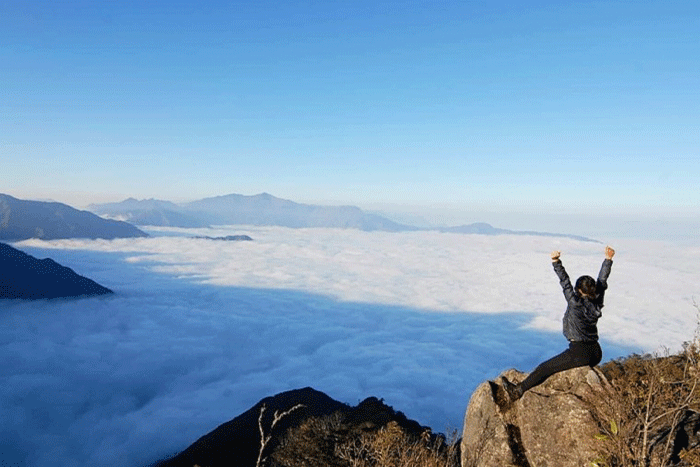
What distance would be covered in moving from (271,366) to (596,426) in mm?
142702

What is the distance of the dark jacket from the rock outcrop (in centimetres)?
79

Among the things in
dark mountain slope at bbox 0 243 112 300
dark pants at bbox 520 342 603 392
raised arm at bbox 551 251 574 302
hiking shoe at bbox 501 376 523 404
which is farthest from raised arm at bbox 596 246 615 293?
dark mountain slope at bbox 0 243 112 300

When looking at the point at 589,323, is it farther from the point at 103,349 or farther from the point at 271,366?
the point at 103,349

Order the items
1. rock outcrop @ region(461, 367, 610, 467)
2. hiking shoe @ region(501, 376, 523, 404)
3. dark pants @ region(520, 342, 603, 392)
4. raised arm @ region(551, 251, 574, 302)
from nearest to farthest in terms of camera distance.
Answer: rock outcrop @ region(461, 367, 610, 467) → raised arm @ region(551, 251, 574, 302) → dark pants @ region(520, 342, 603, 392) → hiking shoe @ region(501, 376, 523, 404)

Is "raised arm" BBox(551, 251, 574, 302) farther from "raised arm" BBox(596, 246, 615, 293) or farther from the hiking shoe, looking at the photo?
the hiking shoe

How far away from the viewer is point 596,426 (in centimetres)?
767

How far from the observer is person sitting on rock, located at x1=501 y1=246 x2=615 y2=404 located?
816 centimetres

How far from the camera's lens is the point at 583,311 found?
8.22m

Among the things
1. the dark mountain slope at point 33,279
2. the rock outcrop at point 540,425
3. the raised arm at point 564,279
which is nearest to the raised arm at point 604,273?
the raised arm at point 564,279

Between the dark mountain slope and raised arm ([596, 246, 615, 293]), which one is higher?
raised arm ([596, 246, 615, 293])

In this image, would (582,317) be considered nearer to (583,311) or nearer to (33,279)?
(583,311)

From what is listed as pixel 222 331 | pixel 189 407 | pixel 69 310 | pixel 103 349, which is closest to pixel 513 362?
pixel 189 407

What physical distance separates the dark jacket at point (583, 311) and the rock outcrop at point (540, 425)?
0.79 metres

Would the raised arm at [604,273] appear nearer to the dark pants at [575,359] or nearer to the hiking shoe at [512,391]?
the dark pants at [575,359]
